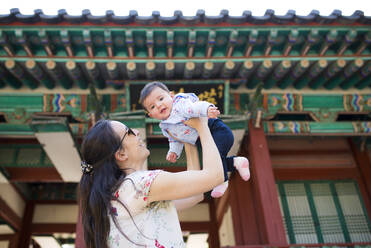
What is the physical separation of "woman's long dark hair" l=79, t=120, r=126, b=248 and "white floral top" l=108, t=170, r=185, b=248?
69 millimetres

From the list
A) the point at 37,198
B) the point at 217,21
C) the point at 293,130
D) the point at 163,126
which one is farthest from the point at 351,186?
the point at 37,198

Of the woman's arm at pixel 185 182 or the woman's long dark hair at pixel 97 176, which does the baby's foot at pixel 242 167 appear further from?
the woman's long dark hair at pixel 97 176

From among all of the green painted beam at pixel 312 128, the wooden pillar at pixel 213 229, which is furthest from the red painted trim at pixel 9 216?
the green painted beam at pixel 312 128

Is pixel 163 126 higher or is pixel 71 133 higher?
pixel 71 133

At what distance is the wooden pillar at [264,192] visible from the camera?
566 centimetres

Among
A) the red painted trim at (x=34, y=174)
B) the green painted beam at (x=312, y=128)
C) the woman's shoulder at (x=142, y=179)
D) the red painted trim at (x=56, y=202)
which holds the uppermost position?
the red painted trim at (x=56, y=202)

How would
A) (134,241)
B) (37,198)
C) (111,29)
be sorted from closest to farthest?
1. (134,241)
2. (111,29)
3. (37,198)

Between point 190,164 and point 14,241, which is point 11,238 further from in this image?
point 190,164

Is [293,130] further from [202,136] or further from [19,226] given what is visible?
[19,226]

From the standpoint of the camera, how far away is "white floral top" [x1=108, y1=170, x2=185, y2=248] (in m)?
1.66

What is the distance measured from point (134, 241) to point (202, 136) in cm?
64

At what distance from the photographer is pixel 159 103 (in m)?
2.07

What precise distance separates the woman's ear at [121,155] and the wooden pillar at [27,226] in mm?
9017

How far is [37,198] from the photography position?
10.1 m
